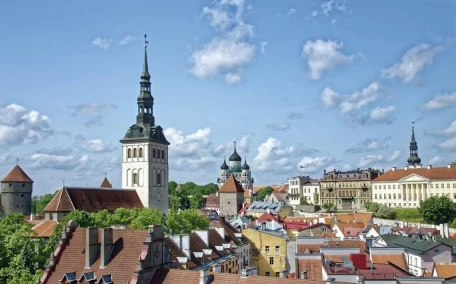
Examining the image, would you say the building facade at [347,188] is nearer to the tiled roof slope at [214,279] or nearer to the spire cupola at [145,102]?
the spire cupola at [145,102]

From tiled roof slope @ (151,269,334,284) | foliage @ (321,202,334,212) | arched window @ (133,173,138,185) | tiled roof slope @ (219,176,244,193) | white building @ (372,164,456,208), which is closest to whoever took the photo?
tiled roof slope @ (151,269,334,284)

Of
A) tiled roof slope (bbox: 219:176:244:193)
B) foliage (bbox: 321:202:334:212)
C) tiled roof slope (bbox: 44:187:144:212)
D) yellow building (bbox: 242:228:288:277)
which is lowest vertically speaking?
yellow building (bbox: 242:228:288:277)

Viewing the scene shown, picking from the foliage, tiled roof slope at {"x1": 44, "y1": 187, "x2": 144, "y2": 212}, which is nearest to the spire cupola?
tiled roof slope at {"x1": 44, "y1": 187, "x2": 144, "y2": 212}

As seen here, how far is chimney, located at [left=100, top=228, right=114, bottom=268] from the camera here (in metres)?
37.2

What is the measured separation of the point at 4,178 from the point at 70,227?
262 feet

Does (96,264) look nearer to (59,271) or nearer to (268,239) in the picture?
(59,271)

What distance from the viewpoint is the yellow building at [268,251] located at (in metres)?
71.2

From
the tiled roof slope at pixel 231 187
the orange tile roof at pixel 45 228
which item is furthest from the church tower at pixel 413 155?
the orange tile roof at pixel 45 228

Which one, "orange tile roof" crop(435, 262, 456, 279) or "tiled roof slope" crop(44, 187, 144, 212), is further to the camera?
"tiled roof slope" crop(44, 187, 144, 212)

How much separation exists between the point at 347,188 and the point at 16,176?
102m

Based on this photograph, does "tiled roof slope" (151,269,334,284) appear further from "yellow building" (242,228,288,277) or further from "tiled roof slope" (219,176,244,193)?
"tiled roof slope" (219,176,244,193)

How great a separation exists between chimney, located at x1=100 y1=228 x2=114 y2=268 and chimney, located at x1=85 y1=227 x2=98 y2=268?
1028 mm

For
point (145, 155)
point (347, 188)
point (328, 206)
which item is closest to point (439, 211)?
point (328, 206)

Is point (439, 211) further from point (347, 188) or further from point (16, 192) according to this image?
point (16, 192)
